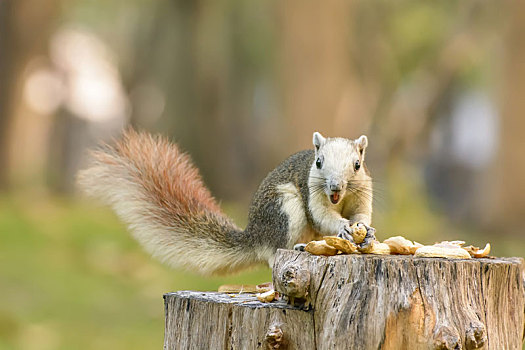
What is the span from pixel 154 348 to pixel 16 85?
19.8 feet

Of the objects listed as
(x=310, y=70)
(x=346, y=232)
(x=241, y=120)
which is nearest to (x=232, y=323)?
(x=346, y=232)

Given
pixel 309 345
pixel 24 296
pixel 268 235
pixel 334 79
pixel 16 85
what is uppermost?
pixel 16 85

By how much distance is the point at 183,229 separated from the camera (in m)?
2.86

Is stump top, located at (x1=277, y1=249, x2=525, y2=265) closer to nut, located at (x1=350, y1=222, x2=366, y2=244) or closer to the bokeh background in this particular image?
nut, located at (x1=350, y1=222, x2=366, y2=244)

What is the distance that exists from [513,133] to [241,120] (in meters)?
10.4

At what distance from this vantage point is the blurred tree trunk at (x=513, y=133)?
838 centimetres

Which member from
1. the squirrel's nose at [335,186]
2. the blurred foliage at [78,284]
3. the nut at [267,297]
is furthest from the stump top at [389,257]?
the blurred foliage at [78,284]

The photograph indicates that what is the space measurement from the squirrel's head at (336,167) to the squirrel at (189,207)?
8cm

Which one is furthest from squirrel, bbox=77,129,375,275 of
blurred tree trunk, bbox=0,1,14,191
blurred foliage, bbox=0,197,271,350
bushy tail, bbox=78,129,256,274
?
blurred tree trunk, bbox=0,1,14,191

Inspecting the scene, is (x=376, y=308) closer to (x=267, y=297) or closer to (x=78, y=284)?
(x=267, y=297)

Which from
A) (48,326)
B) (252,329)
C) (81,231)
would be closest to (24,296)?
(48,326)

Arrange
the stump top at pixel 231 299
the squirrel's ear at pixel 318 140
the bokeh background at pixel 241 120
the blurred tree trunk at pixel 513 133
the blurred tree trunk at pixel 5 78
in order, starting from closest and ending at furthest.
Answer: the stump top at pixel 231 299 → the squirrel's ear at pixel 318 140 → the bokeh background at pixel 241 120 → the blurred tree trunk at pixel 513 133 → the blurred tree trunk at pixel 5 78

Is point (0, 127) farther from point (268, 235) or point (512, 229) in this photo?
point (268, 235)

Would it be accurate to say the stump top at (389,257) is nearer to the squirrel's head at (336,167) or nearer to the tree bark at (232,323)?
the tree bark at (232,323)
